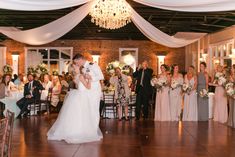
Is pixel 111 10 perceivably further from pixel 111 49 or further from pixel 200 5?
pixel 111 49

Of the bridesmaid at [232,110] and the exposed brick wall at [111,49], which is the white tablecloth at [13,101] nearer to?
the bridesmaid at [232,110]

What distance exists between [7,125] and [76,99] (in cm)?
417

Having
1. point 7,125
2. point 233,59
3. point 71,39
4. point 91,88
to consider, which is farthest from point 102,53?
point 7,125

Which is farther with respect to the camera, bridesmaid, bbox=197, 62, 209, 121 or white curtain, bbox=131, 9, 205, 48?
bridesmaid, bbox=197, 62, 209, 121

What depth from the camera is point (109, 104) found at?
12180 millimetres

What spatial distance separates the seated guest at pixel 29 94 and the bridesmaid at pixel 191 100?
4.58m

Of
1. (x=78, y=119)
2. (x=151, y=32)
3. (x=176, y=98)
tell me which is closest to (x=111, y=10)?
(x=151, y=32)

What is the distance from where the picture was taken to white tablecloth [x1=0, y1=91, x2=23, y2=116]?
12.0 meters

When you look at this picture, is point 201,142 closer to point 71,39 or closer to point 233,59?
point 233,59

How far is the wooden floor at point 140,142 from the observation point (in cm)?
680

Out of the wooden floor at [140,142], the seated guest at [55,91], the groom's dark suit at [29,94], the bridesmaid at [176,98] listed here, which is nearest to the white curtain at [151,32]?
the bridesmaid at [176,98]

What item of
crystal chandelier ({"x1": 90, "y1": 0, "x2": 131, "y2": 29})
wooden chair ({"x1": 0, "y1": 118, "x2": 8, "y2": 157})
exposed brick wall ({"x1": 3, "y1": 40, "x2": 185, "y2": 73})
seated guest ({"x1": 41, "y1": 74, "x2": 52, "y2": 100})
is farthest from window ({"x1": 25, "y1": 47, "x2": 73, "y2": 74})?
wooden chair ({"x1": 0, "y1": 118, "x2": 8, "y2": 157})

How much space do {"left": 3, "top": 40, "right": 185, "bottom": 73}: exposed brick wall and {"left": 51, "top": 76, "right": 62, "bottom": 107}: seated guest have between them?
7354 mm

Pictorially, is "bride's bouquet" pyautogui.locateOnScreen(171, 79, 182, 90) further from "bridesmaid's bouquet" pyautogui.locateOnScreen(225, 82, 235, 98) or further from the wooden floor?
"bridesmaid's bouquet" pyautogui.locateOnScreen(225, 82, 235, 98)
